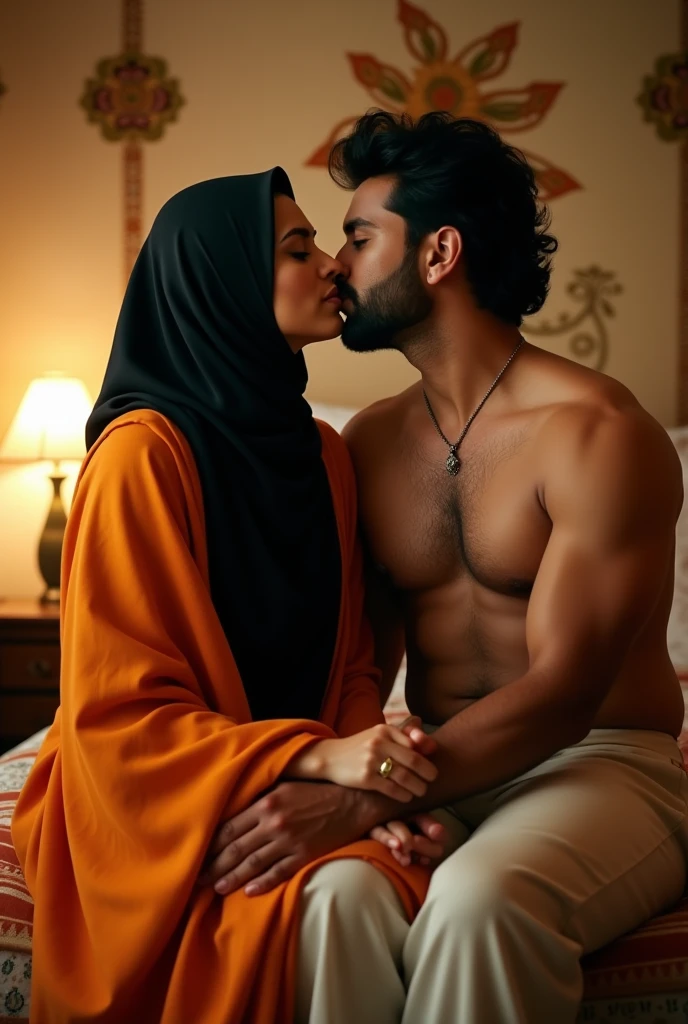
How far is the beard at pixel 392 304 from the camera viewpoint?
1.91 metres

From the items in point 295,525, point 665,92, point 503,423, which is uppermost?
point 665,92

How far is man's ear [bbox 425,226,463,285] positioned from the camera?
1912 mm

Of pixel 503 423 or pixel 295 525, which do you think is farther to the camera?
pixel 503 423

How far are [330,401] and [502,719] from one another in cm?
238

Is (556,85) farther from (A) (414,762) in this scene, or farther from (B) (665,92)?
(A) (414,762)

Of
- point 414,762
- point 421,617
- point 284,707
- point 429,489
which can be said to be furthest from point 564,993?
point 429,489

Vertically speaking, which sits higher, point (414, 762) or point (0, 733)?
point (414, 762)

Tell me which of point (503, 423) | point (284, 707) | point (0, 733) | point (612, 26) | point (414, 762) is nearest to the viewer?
point (414, 762)

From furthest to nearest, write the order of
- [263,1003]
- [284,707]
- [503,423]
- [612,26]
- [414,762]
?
[612,26] < [503,423] < [284,707] < [414,762] < [263,1003]

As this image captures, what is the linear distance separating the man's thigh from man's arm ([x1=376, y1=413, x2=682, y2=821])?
7 centimetres

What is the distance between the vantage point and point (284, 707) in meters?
1.67

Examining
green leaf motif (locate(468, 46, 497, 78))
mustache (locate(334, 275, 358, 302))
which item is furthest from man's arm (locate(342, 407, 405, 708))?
green leaf motif (locate(468, 46, 497, 78))

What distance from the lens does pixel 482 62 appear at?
146 inches

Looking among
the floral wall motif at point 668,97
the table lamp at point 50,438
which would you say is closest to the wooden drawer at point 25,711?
the table lamp at point 50,438
